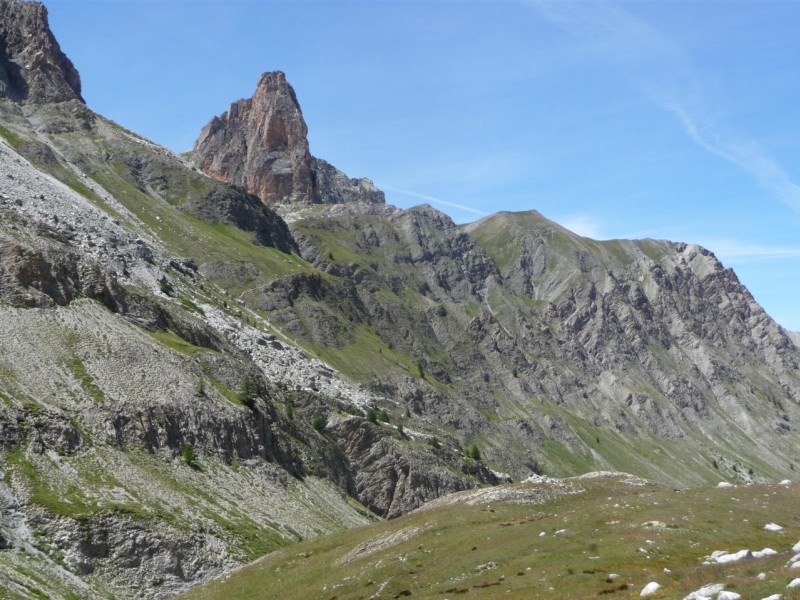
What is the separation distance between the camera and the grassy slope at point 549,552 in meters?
40.6

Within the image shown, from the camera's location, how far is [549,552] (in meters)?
49.4

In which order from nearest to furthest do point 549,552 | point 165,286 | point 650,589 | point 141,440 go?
point 650,589, point 549,552, point 141,440, point 165,286

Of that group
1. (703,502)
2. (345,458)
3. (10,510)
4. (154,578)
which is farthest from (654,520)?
(345,458)

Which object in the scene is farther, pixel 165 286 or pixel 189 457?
pixel 165 286

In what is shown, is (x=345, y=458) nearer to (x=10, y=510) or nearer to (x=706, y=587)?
(x=10, y=510)

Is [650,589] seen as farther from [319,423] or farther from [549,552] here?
[319,423]

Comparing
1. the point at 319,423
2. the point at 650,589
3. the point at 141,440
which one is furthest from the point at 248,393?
the point at 650,589

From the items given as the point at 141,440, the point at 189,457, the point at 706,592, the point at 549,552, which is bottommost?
the point at 189,457

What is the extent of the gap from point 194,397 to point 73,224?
7263 centimetres

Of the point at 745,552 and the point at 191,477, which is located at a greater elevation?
the point at 745,552

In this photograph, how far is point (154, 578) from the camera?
74.9m

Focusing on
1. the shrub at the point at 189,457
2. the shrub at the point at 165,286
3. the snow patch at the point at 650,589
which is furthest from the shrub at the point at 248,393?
the snow patch at the point at 650,589

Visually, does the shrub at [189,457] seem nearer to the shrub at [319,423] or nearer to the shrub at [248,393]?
the shrub at [248,393]

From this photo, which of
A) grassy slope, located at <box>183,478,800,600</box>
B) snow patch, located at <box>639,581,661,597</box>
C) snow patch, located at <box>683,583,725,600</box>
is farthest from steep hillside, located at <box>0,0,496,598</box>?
snow patch, located at <box>683,583,725,600</box>
